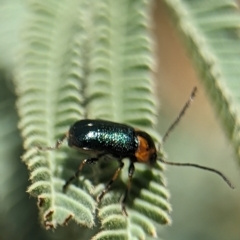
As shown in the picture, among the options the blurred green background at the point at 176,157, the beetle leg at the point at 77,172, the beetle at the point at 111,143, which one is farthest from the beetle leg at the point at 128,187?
the blurred green background at the point at 176,157

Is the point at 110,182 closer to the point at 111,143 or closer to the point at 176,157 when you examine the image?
the point at 111,143

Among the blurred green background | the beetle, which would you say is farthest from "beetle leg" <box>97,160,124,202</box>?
the blurred green background

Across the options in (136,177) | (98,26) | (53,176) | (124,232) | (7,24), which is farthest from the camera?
(7,24)

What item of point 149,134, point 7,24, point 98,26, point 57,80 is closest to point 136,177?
point 149,134

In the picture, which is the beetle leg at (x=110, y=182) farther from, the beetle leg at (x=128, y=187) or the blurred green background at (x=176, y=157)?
the blurred green background at (x=176, y=157)

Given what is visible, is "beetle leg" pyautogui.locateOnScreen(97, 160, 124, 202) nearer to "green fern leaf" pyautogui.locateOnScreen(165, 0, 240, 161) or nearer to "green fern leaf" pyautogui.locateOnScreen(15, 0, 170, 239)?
"green fern leaf" pyautogui.locateOnScreen(15, 0, 170, 239)

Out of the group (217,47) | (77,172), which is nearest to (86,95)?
(77,172)

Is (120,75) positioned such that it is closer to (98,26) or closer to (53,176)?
(98,26)
